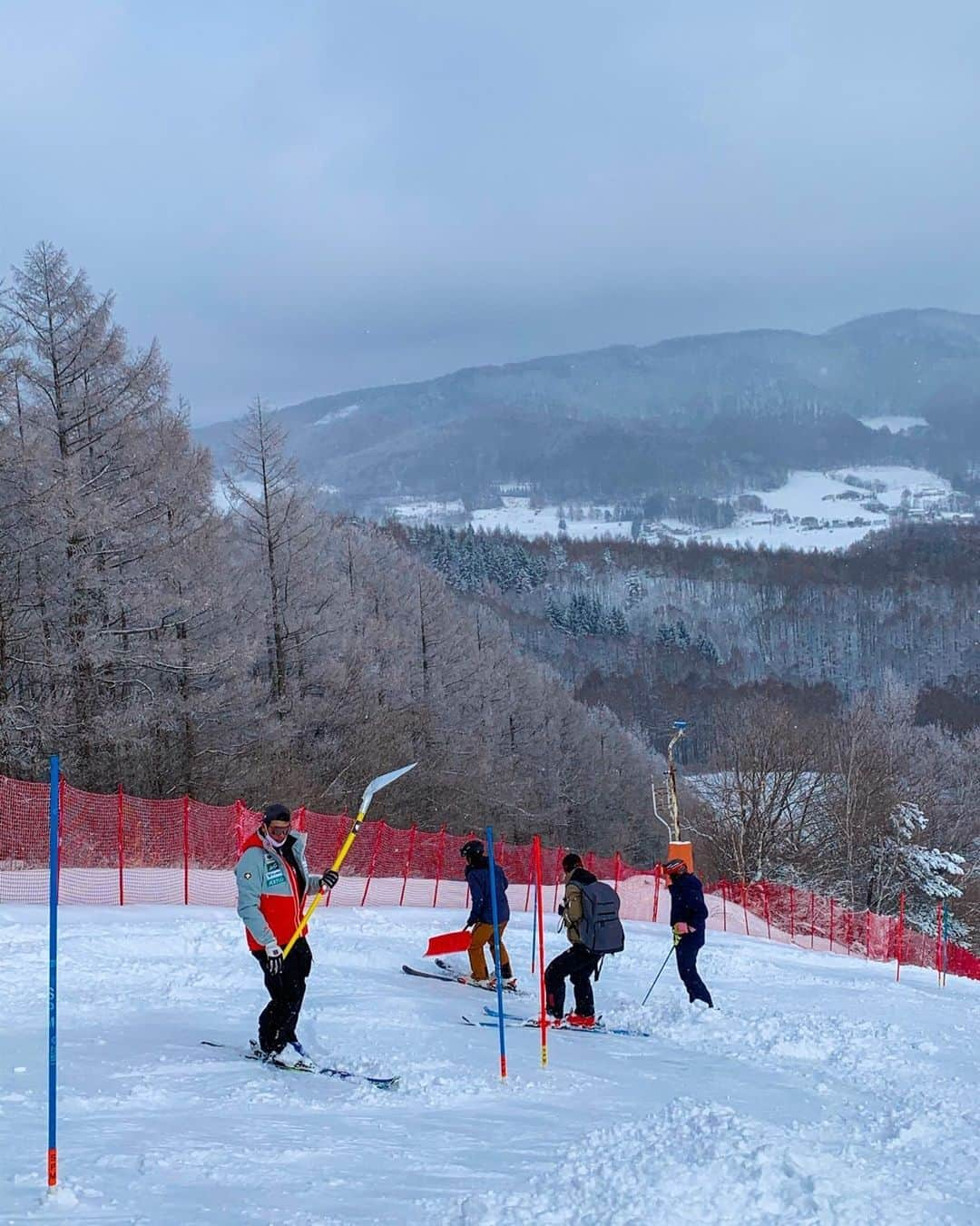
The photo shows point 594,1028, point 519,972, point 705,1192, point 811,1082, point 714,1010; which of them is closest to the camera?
point 705,1192

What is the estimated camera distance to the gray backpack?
9922 millimetres

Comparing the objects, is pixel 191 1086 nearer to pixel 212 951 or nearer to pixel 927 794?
pixel 212 951

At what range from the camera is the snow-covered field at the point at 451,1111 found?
17.0 ft

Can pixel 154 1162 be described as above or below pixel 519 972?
above

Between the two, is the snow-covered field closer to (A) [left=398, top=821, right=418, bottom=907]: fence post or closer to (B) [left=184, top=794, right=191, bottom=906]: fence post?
(B) [left=184, top=794, right=191, bottom=906]: fence post

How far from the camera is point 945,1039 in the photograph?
11391mm

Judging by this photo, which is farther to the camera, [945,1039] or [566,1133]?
[945,1039]

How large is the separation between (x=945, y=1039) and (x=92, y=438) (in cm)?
1933

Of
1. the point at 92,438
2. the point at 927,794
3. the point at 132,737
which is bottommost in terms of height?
the point at 927,794

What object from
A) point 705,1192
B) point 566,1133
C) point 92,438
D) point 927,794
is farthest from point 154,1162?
point 927,794

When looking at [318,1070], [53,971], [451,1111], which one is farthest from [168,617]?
[53,971]

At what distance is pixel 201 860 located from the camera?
1798 centimetres

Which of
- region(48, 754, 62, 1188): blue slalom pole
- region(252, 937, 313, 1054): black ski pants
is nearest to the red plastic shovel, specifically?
region(252, 937, 313, 1054): black ski pants

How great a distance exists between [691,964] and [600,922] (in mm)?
1876
